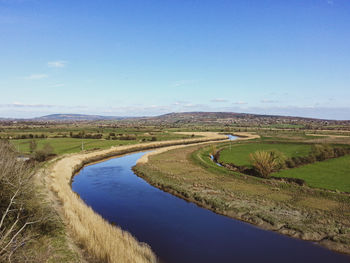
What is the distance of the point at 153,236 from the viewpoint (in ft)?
53.7

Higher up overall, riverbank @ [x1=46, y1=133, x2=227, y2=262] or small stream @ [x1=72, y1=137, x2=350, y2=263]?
riverbank @ [x1=46, y1=133, x2=227, y2=262]

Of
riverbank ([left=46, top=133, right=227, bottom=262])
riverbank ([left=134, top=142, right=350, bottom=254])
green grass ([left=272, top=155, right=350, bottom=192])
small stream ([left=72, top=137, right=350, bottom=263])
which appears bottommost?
small stream ([left=72, top=137, right=350, bottom=263])

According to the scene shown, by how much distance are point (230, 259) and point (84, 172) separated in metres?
29.8

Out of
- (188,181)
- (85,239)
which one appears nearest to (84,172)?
(188,181)

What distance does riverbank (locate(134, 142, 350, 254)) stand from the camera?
1614cm

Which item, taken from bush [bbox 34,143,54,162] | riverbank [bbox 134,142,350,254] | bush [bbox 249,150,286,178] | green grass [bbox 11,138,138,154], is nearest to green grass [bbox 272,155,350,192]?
bush [bbox 249,150,286,178]

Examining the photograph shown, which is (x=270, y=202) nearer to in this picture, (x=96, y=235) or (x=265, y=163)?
(x=265, y=163)

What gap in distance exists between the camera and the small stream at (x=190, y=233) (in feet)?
45.7

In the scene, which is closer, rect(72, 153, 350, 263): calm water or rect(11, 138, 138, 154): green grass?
rect(72, 153, 350, 263): calm water

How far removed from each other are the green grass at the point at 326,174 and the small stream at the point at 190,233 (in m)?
12.3

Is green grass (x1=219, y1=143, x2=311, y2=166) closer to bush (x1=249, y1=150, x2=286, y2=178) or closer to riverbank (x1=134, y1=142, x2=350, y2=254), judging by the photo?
bush (x1=249, y1=150, x2=286, y2=178)

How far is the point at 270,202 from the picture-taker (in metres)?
21.4

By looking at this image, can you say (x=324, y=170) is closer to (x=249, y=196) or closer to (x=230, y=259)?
(x=249, y=196)

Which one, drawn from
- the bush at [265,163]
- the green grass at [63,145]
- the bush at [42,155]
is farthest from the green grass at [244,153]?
the bush at [42,155]
